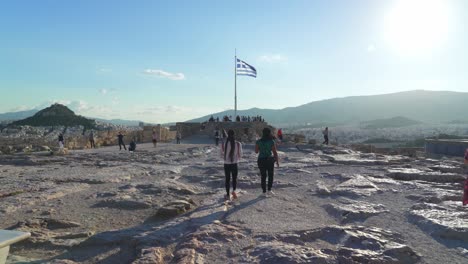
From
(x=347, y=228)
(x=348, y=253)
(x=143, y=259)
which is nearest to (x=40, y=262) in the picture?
(x=143, y=259)

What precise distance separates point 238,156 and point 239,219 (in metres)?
1.98

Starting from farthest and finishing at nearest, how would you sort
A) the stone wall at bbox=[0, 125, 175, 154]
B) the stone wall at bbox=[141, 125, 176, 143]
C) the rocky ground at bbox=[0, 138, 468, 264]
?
the stone wall at bbox=[141, 125, 176, 143] < the stone wall at bbox=[0, 125, 175, 154] < the rocky ground at bbox=[0, 138, 468, 264]

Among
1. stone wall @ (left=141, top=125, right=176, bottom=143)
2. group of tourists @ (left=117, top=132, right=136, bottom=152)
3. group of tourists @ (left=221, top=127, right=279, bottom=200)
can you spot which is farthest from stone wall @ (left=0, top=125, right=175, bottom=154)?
group of tourists @ (left=221, top=127, right=279, bottom=200)

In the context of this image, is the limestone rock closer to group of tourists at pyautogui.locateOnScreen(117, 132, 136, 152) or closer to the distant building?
group of tourists at pyautogui.locateOnScreen(117, 132, 136, 152)

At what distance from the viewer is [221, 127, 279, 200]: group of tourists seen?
302 inches

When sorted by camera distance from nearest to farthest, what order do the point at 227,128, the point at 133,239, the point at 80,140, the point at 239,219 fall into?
the point at 133,239, the point at 239,219, the point at 80,140, the point at 227,128

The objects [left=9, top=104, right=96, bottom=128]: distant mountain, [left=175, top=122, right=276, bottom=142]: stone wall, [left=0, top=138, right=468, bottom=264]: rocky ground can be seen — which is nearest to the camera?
[left=0, top=138, right=468, bottom=264]: rocky ground

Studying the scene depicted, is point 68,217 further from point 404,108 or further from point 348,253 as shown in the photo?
point 404,108

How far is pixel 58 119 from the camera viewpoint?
6719 cm

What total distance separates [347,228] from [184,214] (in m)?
2.65

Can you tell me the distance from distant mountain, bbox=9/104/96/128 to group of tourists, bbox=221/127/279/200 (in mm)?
57821

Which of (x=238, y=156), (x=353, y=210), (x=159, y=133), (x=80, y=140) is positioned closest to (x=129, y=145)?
(x=80, y=140)

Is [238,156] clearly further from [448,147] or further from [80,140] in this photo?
[80,140]

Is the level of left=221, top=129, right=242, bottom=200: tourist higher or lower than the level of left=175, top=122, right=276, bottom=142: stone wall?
lower
